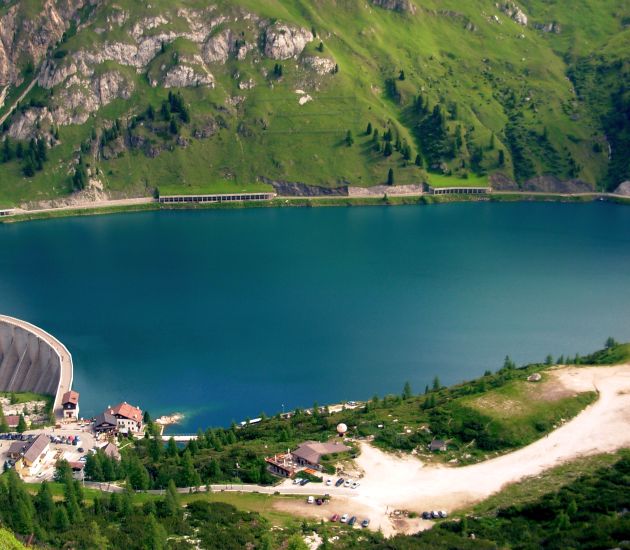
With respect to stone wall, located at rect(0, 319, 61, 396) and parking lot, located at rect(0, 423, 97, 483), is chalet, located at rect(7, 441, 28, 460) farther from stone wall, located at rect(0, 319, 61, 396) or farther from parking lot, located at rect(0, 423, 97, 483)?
stone wall, located at rect(0, 319, 61, 396)

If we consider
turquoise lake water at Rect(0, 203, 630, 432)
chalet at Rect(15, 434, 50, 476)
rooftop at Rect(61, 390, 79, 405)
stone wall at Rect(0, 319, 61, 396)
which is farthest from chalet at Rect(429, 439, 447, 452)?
stone wall at Rect(0, 319, 61, 396)

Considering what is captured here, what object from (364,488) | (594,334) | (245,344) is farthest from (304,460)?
(594,334)

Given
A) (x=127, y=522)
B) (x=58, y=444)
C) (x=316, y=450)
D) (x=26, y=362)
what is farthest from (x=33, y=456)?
(x=26, y=362)

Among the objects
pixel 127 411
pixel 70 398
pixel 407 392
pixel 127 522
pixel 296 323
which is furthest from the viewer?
pixel 296 323

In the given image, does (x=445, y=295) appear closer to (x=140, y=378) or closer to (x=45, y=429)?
(x=140, y=378)


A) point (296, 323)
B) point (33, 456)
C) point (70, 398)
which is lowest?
point (33, 456)

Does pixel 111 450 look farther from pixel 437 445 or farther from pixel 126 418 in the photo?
Result: pixel 437 445
